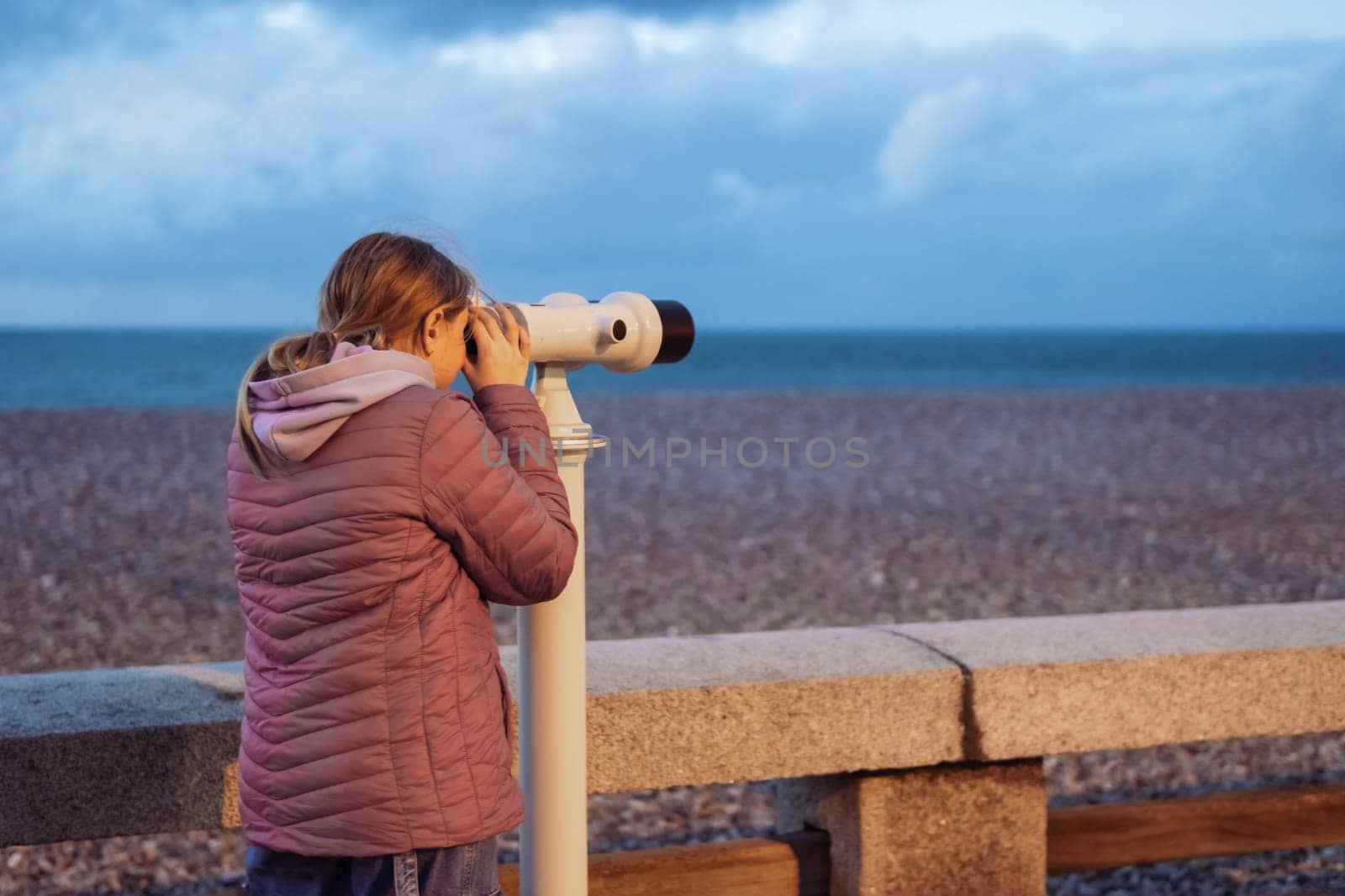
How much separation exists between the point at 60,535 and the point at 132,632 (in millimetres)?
3652

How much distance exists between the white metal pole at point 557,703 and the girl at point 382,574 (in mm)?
207

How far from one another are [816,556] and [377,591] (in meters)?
8.09

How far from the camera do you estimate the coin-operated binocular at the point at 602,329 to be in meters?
2.12

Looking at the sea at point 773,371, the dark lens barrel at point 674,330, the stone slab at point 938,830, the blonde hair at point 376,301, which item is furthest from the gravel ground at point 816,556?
the sea at point 773,371

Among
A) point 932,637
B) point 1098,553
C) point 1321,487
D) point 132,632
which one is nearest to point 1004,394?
point 1321,487

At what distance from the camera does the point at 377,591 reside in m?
1.86

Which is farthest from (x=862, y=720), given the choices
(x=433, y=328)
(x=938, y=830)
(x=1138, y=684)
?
(x=433, y=328)

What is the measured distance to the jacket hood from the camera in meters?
1.81

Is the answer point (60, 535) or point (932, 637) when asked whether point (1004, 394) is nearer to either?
point (60, 535)

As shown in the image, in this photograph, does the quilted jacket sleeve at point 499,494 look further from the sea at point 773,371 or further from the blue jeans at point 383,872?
the sea at point 773,371

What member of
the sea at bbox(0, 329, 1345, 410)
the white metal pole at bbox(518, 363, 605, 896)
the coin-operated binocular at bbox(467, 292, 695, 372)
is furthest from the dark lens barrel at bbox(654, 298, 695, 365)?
the sea at bbox(0, 329, 1345, 410)

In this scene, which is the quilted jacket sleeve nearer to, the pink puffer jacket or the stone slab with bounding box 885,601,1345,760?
the pink puffer jacket

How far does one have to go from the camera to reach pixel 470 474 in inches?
72.9

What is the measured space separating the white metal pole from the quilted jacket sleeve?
185mm
